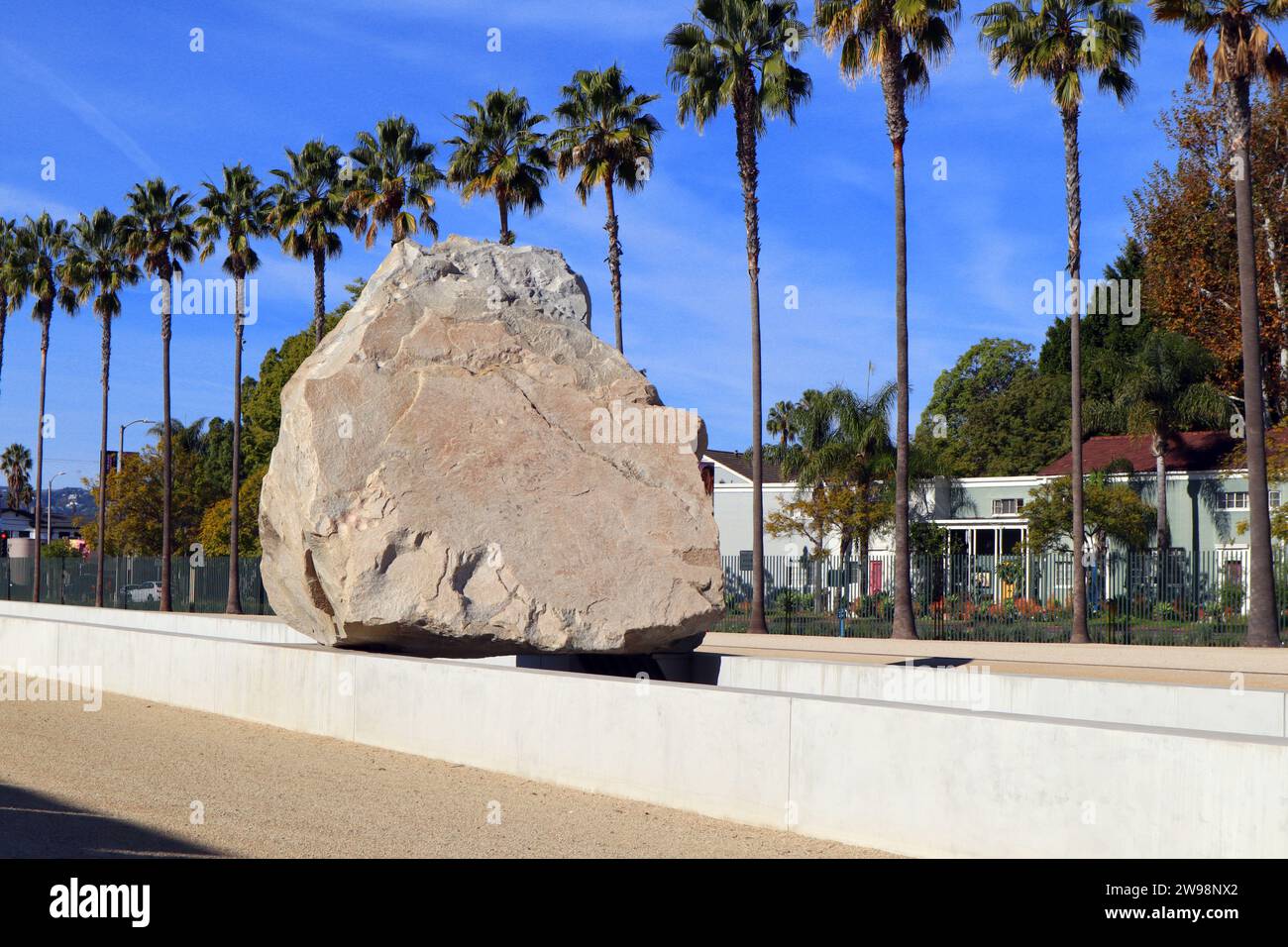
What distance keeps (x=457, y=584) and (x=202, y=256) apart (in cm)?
4053

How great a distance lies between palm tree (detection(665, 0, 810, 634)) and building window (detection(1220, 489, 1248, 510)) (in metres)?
16.7

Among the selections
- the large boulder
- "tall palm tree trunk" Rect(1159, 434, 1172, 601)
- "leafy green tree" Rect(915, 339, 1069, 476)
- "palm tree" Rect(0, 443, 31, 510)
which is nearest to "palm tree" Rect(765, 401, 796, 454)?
"leafy green tree" Rect(915, 339, 1069, 476)

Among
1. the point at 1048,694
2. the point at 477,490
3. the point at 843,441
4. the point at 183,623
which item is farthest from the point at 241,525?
the point at 1048,694

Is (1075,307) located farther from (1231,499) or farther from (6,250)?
(6,250)

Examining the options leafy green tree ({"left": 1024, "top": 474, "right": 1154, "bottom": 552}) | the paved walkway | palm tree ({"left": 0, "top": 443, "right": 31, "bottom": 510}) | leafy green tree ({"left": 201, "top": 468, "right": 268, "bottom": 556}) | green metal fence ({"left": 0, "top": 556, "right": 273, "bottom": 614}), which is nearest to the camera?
the paved walkway

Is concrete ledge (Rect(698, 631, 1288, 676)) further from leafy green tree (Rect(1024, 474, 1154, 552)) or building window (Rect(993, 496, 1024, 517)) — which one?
building window (Rect(993, 496, 1024, 517))

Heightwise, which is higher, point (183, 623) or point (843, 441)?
point (843, 441)

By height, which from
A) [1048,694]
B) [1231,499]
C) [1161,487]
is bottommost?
[1048,694]

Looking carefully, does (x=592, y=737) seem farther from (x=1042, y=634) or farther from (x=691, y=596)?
(x=1042, y=634)

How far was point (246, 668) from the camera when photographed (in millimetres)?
14570

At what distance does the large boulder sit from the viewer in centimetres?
1296

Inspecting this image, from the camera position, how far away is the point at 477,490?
13.4 m

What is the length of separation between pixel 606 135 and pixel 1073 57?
13720 mm
